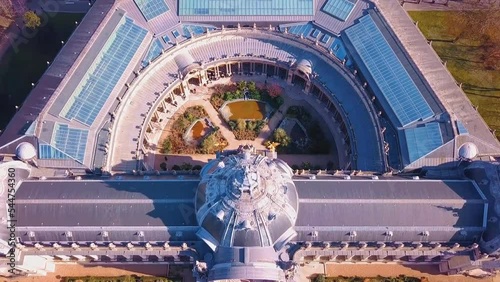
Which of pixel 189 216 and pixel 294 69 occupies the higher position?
pixel 294 69

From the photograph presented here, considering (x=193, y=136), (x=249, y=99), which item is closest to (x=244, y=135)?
(x=249, y=99)

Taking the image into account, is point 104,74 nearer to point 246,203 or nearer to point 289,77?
point 289,77

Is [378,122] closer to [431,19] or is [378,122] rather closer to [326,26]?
[326,26]

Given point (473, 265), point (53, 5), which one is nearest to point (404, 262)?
point (473, 265)

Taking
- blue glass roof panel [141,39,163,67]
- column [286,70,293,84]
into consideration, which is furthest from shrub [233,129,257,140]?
blue glass roof panel [141,39,163,67]

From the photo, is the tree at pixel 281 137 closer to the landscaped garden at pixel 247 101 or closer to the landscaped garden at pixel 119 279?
the landscaped garden at pixel 247 101

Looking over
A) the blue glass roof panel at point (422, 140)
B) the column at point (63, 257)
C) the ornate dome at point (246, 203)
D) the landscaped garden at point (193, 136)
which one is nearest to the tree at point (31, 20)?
the landscaped garden at point (193, 136)
